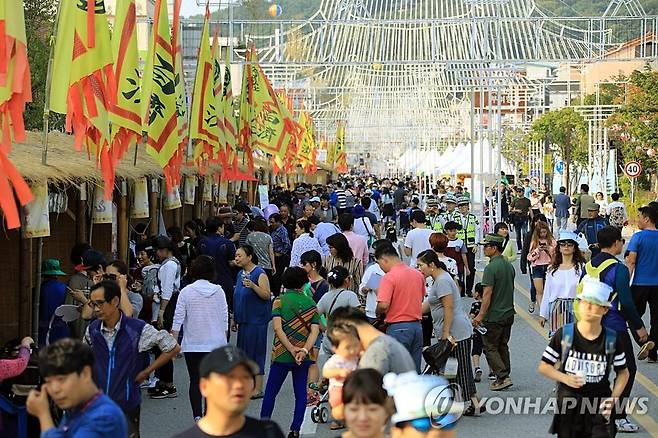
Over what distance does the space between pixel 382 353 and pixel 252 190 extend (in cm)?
3012

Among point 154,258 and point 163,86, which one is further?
point 163,86

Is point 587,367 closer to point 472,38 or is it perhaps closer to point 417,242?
point 417,242

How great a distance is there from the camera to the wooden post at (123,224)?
1730cm

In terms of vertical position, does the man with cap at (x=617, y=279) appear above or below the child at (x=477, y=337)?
above

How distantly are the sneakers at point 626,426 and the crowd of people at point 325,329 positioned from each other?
3cm

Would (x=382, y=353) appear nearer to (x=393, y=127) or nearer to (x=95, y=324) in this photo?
(x=95, y=324)

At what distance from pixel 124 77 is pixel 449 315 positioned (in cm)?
529

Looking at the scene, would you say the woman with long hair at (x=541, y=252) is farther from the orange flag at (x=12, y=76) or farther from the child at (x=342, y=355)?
the child at (x=342, y=355)

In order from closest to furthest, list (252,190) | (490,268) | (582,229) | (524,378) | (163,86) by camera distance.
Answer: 1. (490,268)
2. (524,378)
3. (163,86)
4. (582,229)
5. (252,190)

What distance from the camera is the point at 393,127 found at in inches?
3310

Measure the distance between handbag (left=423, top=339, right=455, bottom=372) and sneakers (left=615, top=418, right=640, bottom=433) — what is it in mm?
1606

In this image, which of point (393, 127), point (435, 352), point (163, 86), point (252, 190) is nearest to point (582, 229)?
point (163, 86)

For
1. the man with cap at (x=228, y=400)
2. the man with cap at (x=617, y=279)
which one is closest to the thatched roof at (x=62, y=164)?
the man with cap at (x=617, y=279)

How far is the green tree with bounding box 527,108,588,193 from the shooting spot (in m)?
71.9
